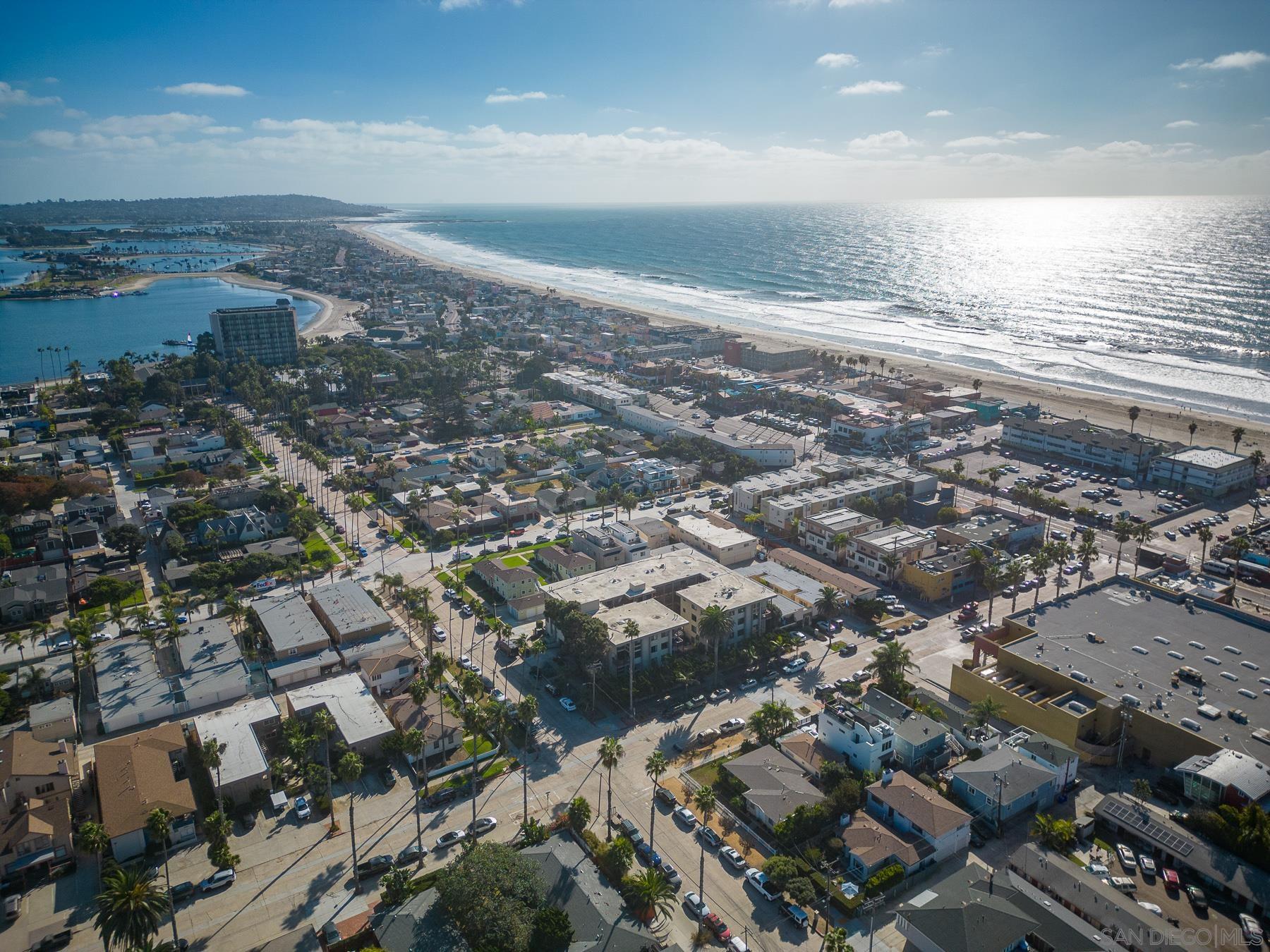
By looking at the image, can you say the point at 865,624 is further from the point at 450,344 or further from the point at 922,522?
the point at 450,344

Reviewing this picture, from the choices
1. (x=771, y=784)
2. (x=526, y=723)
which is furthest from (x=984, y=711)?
(x=526, y=723)

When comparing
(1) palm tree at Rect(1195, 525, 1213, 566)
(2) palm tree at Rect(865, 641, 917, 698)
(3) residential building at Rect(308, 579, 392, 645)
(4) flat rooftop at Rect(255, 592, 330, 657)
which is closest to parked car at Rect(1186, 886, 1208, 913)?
(2) palm tree at Rect(865, 641, 917, 698)

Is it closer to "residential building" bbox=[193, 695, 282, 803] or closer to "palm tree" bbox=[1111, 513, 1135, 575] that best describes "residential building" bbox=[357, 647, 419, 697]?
"residential building" bbox=[193, 695, 282, 803]

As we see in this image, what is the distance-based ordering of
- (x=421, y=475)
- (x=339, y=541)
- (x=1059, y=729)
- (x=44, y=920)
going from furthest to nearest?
(x=421, y=475)
(x=339, y=541)
(x=1059, y=729)
(x=44, y=920)

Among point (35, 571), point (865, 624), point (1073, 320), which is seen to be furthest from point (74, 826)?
point (1073, 320)

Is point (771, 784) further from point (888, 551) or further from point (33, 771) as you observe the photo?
point (33, 771)

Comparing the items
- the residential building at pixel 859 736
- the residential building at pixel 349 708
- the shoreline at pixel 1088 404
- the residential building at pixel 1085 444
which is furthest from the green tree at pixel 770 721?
the shoreline at pixel 1088 404

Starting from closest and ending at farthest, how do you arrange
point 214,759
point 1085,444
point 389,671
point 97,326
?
point 214,759
point 389,671
point 1085,444
point 97,326
